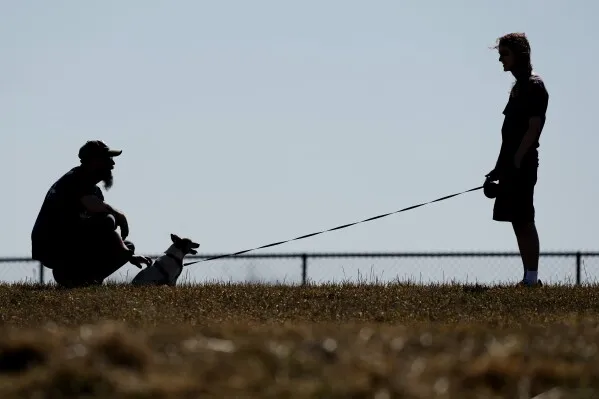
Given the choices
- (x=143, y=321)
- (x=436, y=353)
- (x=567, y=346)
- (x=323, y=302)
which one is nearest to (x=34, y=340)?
(x=436, y=353)

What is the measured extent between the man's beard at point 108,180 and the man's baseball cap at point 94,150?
0.21m

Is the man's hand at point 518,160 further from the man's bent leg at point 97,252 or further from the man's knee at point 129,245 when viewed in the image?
the man's knee at point 129,245

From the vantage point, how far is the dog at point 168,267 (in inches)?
499

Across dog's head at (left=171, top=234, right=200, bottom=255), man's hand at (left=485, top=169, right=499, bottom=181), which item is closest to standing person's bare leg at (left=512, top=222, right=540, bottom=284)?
man's hand at (left=485, top=169, right=499, bottom=181)

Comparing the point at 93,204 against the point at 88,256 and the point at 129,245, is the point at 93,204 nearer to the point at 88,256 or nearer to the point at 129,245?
the point at 88,256

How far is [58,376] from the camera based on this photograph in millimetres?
4496

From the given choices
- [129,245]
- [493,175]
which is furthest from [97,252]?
[493,175]

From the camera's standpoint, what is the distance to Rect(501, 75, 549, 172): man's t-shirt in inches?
448

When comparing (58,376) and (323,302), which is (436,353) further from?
(323,302)

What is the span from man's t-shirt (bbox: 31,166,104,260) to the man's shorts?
167 inches

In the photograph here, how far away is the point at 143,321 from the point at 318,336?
11.9 ft

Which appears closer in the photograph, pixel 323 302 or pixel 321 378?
pixel 321 378

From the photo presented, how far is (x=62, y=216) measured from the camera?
1220cm

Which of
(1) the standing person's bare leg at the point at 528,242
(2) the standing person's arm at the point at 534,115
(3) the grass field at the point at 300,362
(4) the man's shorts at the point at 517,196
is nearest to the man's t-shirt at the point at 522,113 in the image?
(2) the standing person's arm at the point at 534,115
